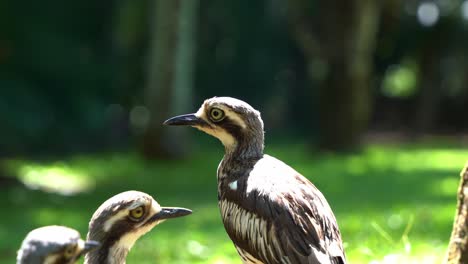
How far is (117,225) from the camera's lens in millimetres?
5320

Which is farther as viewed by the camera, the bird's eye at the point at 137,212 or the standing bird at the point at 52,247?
the bird's eye at the point at 137,212

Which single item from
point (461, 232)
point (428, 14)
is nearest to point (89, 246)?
point (461, 232)

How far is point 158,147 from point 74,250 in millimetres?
16058

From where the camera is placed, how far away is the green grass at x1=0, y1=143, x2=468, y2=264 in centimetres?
905

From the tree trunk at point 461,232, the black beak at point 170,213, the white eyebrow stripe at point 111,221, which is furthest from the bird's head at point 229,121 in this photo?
the tree trunk at point 461,232

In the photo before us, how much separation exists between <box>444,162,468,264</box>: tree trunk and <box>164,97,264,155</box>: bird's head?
143cm

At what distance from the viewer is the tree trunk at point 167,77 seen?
66.6ft

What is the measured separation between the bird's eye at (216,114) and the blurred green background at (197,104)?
1797 mm

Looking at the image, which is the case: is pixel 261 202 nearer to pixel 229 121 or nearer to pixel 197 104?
pixel 229 121

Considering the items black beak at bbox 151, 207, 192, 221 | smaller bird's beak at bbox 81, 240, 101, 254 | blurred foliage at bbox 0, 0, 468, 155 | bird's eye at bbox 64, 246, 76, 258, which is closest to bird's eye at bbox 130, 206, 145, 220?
black beak at bbox 151, 207, 192, 221

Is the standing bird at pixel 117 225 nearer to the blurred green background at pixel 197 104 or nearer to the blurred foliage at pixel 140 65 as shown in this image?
the blurred green background at pixel 197 104

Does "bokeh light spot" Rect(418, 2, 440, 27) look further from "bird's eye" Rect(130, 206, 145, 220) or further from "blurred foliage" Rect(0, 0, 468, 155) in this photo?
"bird's eye" Rect(130, 206, 145, 220)

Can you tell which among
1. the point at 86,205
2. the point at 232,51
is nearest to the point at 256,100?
the point at 232,51

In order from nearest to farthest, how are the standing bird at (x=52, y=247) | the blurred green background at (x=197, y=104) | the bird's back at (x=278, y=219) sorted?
1. the standing bird at (x=52, y=247)
2. the bird's back at (x=278, y=219)
3. the blurred green background at (x=197, y=104)
